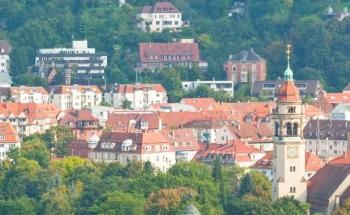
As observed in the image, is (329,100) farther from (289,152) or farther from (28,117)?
(289,152)

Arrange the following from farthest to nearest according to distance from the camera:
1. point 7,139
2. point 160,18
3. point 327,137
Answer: point 160,18
point 7,139
point 327,137

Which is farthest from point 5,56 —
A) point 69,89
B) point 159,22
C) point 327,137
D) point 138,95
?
point 327,137

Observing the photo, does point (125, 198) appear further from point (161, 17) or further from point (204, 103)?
point (161, 17)

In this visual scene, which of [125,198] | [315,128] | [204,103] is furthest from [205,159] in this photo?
[204,103]

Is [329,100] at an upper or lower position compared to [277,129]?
upper

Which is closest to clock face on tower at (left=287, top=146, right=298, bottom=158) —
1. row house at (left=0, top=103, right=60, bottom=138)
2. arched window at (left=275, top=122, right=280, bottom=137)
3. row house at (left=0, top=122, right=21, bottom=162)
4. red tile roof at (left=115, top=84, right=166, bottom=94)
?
arched window at (left=275, top=122, right=280, bottom=137)

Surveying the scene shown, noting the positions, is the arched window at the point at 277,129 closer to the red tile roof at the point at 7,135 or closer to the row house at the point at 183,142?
the row house at the point at 183,142

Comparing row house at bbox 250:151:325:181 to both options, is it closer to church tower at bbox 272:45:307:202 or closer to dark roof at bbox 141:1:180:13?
church tower at bbox 272:45:307:202
